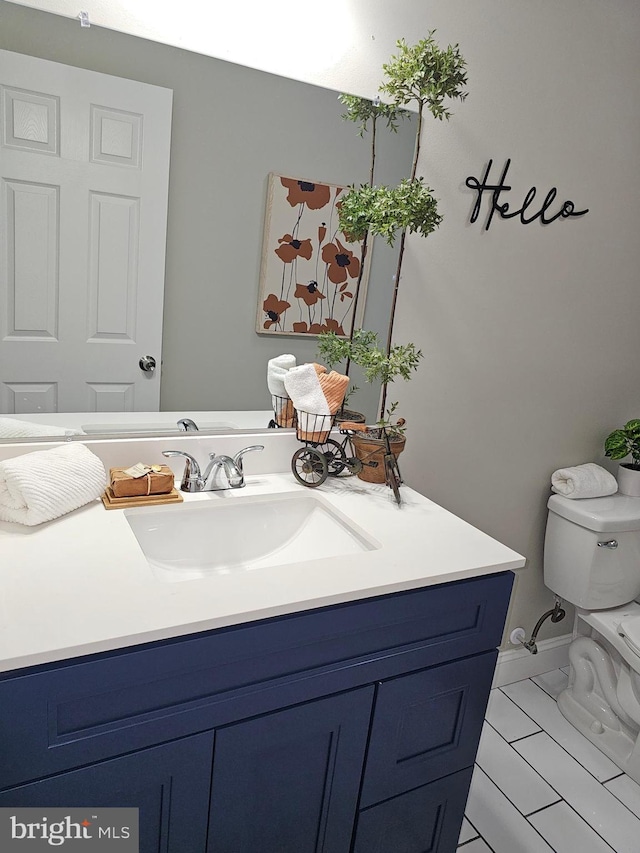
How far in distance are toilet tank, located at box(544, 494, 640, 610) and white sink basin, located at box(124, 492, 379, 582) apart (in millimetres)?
1086

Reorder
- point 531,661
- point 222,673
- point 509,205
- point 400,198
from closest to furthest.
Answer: point 222,673 → point 400,198 → point 509,205 → point 531,661

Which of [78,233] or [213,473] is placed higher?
[78,233]

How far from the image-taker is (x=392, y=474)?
57.5 inches

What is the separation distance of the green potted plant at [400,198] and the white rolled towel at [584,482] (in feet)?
2.73

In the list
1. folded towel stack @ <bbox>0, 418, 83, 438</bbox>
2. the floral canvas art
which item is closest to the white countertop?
folded towel stack @ <bbox>0, 418, 83, 438</bbox>

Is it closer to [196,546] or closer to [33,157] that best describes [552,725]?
[196,546]

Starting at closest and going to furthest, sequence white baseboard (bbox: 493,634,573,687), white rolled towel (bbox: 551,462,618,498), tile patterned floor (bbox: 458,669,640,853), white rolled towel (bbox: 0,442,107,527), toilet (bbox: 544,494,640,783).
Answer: white rolled towel (bbox: 0,442,107,527) < tile patterned floor (bbox: 458,669,640,853) < toilet (bbox: 544,494,640,783) < white rolled towel (bbox: 551,462,618,498) < white baseboard (bbox: 493,634,573,687)

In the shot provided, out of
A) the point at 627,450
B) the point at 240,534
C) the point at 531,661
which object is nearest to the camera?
the point at 240,534

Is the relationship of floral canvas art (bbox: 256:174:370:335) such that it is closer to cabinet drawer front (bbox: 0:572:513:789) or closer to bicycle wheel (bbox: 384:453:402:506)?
bicycle wheel (bbox: 384:453:402:506)

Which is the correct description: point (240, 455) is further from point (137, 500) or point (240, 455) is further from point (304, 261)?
point (304, 261)

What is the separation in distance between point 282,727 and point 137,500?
21.2 inches

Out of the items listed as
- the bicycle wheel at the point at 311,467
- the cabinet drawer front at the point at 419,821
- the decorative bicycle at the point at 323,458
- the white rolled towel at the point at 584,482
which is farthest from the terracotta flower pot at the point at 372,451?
the white rolled towel at the point at 584,482

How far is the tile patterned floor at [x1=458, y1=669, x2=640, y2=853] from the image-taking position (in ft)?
5.44

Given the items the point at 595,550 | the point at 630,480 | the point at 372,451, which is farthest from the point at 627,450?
the point at 372,451
